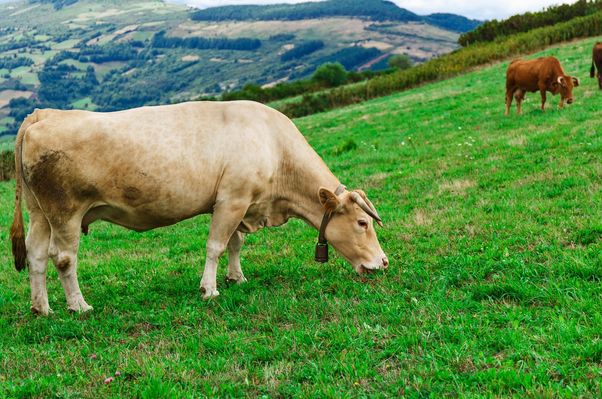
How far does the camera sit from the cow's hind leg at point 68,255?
22.1 ft

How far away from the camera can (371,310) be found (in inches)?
236

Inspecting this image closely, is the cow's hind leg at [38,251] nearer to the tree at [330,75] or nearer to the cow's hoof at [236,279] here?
the cow's hoof at [236,279]

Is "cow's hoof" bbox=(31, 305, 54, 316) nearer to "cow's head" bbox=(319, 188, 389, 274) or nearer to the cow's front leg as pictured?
the cow's front leg

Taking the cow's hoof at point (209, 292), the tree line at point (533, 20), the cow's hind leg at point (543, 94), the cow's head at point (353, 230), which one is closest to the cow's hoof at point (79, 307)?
the cow's hoof at point (209, 292)

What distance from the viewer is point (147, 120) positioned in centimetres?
704

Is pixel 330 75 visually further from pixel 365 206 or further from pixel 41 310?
pixel 41 310

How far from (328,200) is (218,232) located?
155cm

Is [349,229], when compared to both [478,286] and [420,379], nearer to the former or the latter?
[478,286]

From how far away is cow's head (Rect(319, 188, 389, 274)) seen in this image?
24.0 ft

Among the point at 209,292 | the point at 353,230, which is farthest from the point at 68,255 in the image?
the point at 353,230

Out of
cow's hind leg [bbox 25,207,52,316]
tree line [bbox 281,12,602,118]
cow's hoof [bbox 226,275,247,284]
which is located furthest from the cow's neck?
tree line [bbox 281,12,602,118]

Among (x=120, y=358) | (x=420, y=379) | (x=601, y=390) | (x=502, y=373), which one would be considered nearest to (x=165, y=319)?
(x=120, y=358)

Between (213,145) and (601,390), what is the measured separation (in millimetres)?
5135

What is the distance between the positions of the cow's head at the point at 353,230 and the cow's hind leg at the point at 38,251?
12.2 feet
